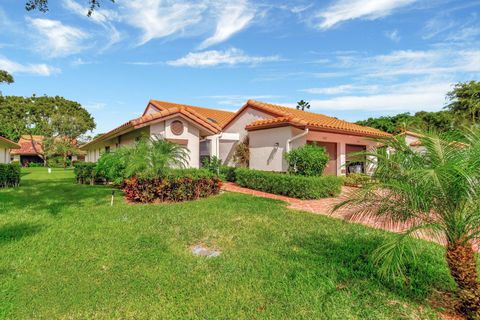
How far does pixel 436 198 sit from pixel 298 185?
8878 millimetres

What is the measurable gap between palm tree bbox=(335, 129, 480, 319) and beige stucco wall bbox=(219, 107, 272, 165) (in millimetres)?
14905

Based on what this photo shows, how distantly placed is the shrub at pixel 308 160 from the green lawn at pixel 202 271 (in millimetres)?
5190

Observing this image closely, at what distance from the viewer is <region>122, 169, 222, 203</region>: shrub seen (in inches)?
429

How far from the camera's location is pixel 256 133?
17547mm

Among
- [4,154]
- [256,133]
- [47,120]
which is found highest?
[47,120]

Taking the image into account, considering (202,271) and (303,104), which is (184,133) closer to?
(202,271)

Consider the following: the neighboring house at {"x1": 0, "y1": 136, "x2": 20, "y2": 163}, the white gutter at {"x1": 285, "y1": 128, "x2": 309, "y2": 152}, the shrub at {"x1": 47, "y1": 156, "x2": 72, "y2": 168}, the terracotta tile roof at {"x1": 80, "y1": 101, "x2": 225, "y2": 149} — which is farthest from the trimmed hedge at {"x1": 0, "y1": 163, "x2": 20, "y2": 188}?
the shrub at {"x1": 47, "y1": 156, "x2": 72, "y2": 168}

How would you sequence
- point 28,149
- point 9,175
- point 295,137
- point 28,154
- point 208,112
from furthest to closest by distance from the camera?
point 28,149 → point 28,154 → point 208,112 → point 9,175 → point 295,137

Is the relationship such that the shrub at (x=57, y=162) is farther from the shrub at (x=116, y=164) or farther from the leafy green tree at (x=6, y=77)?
the shrub at (x=116, y=164)

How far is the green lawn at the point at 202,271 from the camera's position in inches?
142

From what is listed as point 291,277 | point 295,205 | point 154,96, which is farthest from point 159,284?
point 154,96

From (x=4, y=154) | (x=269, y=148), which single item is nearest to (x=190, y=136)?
(x=269, y=148)

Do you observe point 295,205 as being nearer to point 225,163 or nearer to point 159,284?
point 159,284

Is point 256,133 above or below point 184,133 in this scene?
Result: above
